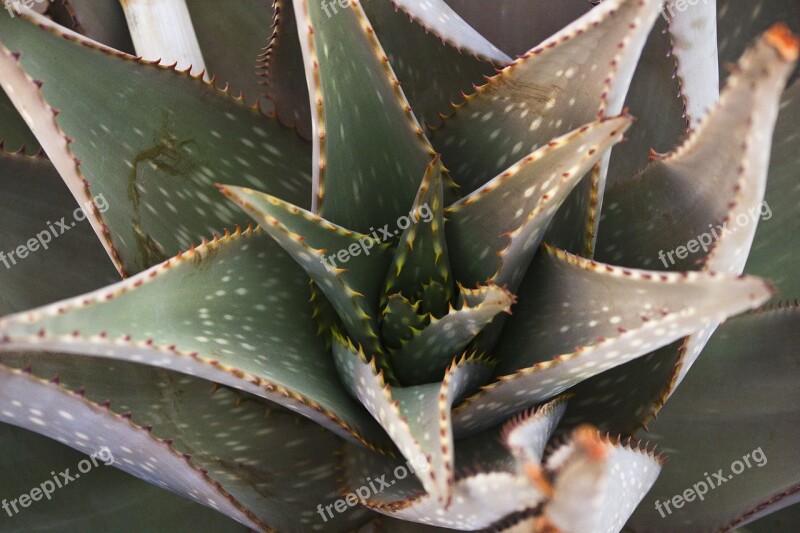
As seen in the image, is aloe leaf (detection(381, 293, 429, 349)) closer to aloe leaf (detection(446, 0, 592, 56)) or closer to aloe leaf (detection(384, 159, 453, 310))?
aloe leaf (detection(384, 159, 453, 310))

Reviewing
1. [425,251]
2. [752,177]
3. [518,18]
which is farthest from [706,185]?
[518,18]

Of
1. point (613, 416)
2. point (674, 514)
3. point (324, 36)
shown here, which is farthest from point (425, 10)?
point (674, 514)

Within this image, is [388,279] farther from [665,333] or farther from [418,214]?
[665,333]

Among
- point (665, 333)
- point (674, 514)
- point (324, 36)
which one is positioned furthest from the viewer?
point (674, 514)

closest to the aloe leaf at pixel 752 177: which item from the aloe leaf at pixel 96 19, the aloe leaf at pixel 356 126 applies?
the aloe leaf at pixel 356 126

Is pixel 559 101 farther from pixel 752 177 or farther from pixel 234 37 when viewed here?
pixel 234 37

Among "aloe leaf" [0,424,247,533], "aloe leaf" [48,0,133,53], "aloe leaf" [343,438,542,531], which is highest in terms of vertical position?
"aloe leaf" [48,0,133,53]

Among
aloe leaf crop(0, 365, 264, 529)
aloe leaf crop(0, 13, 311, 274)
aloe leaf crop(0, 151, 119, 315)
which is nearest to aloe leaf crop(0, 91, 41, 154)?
aloe leaf crop(0, 151, 119, 315)
